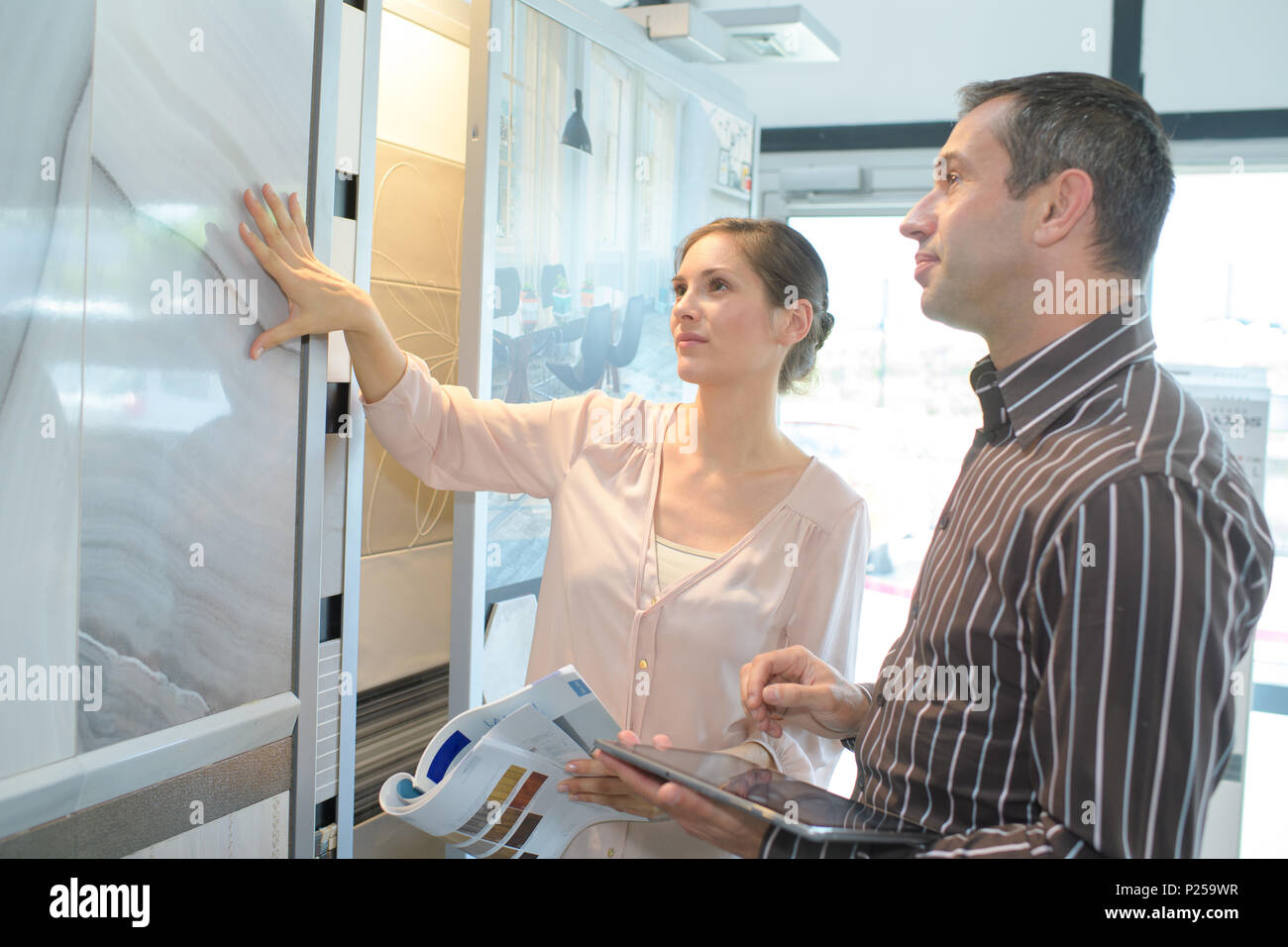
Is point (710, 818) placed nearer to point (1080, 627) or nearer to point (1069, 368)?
point (1080, 627)

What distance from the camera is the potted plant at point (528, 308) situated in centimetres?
223

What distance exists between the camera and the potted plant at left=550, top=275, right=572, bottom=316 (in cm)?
235

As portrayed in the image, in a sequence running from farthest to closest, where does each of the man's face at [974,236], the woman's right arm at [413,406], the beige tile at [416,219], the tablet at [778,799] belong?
the beige tile at [416,219]
the woman's right arm at [413,406]
the man's face at [974,236]
the tablet at [778,799]

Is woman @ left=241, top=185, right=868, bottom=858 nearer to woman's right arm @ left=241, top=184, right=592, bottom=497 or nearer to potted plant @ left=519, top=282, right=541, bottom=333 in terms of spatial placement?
woman's right arm @ left=241, top=184, right=592, bottom=497

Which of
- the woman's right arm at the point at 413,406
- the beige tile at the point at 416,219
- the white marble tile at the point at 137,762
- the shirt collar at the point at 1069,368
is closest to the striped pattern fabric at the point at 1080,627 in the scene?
the shirt collar at the point at 1069,368

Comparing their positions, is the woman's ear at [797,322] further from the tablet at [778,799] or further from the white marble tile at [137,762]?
the white marble tile at [137,762]

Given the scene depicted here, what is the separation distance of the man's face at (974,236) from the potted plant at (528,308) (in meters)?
1.13

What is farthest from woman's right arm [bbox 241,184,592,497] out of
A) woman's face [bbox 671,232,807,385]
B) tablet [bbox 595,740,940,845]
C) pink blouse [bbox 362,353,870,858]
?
tablet [bbox 595,740,940,845]

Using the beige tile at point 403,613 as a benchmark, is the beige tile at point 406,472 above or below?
above

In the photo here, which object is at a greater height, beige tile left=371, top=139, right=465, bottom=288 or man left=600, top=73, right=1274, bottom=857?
beige tile left=371, top=139, right=465, bottom=288

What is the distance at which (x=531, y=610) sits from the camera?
2.40 m

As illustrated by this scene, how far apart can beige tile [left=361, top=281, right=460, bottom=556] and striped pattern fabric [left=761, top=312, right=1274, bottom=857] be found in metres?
1.27
